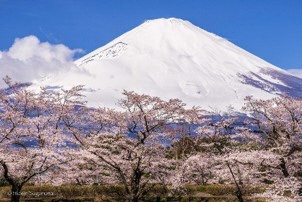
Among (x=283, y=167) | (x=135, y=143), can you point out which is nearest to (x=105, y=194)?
(x=135, y=143)

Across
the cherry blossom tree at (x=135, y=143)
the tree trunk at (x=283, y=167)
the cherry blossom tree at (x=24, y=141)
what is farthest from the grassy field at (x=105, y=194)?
the tree trunk at (x=283, y=167)

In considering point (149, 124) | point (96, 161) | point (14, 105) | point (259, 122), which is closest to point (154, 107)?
point (149, 124)

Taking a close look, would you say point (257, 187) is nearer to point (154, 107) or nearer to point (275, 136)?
point (275, 136)

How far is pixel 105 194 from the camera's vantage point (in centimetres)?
2506

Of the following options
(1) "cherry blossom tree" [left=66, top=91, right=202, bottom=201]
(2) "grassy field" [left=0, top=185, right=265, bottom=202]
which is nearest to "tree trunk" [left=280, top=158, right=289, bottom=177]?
(2) "grassy field" [left=0, top=185, right=265, bottom=202]

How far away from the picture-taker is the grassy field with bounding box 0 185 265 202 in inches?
950

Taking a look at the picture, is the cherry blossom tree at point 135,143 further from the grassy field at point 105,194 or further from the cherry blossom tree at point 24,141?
the grassy field at point 105,194

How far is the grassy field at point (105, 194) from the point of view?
24.1m

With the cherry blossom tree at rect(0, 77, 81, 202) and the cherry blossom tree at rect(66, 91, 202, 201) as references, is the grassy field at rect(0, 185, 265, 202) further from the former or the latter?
the cherry blossom tree at rect(66, 91, 202, 201)

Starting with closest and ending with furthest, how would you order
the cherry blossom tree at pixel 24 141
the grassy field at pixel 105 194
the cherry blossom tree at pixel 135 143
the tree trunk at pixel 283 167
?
the cherry blossom tree at pixel 24 141
the tree trunk at pixel 283 167
the cherry blossom tree at pixel 135 143
the grassy field at pixel 105 194

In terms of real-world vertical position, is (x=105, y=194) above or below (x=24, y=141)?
below

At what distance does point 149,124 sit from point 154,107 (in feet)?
2.61

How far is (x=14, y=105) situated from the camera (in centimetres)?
2284

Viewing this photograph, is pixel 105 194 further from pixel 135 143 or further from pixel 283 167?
pixel 283 167
